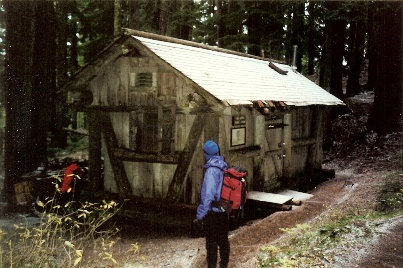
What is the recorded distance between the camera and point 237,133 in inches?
388

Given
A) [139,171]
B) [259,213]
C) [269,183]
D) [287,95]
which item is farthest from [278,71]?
[139,171]

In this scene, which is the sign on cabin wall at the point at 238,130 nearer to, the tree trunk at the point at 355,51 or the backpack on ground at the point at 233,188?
the backpack on ground at the point at 233,188

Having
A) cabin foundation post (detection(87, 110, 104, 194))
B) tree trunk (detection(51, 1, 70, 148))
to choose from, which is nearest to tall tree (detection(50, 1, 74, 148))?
tree trunk (detection(51, 1, 70, 148))

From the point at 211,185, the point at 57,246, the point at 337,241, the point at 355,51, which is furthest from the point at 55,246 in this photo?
the point at 355,51

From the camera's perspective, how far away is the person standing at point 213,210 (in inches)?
231

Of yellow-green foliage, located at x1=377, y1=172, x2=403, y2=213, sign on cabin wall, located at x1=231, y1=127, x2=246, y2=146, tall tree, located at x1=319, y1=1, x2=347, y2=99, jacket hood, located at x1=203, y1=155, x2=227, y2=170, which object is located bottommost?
yellow-green foliage, located at x1=377, y1=172, x2=403, y2=213

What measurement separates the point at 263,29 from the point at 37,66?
13.3 meters

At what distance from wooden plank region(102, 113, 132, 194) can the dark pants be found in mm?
4665

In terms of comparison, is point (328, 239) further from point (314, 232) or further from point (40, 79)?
point (40, 79)

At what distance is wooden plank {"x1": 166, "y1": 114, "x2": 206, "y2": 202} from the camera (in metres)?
9.04

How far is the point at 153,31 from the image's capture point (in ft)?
56.2

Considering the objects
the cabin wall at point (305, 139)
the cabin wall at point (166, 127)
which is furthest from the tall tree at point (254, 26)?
the cabin wall at point (166, 127)

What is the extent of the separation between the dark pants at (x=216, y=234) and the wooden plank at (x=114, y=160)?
15.3 ft

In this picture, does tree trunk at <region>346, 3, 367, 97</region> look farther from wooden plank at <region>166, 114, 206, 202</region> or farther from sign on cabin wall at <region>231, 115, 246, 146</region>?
wooden plank at <region>166, 114, 206, 202</region>
